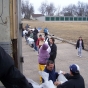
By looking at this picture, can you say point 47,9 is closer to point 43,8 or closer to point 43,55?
point 43,8

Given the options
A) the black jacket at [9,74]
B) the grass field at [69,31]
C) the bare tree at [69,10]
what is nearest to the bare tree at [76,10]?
the bare tree at [69,10]

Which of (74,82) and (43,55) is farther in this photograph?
(43,55)

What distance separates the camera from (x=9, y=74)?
1.96 meters

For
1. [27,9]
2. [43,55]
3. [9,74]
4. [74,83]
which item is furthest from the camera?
[27,9]

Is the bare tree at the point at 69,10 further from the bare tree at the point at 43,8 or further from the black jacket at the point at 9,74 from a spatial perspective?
the black jacket at the point at 9,74

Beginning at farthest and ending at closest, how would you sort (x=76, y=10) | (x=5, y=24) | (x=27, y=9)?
(x=76, y=10) → (x=27, y=9) → (x=5, y=24)

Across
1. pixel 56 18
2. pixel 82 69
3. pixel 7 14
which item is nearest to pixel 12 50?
pixel 7 14

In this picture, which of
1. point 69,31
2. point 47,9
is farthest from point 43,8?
point 69,31

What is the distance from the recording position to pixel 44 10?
14088 centimetres

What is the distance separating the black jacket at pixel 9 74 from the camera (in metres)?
1.91

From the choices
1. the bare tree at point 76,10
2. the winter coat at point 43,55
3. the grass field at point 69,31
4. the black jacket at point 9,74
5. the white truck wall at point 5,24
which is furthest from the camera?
the bare tree at point 76,10

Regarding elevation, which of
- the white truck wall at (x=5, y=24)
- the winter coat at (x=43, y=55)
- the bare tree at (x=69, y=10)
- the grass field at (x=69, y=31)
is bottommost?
the grass field at (x=69, y=31)

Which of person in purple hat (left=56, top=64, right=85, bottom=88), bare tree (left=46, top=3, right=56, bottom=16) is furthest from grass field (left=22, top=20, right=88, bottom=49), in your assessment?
bare tree (left=46, top=3, right=56, bottom=16)

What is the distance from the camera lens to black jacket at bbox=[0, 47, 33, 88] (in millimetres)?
1906
